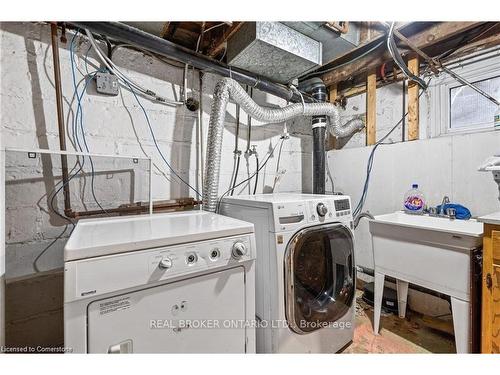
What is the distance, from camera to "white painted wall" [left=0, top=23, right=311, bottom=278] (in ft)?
4.20

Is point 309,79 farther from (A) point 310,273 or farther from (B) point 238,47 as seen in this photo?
(A) point 310,273

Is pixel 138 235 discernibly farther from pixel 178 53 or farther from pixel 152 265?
pixel 178 53

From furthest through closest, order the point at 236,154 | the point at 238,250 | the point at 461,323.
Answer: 1. the point at 236,154
2. the point at 461,323
3. the point at 238,250

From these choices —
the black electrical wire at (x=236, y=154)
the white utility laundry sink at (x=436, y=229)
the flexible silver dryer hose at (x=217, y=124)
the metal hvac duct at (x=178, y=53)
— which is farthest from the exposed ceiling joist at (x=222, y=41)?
the white utility laundry sink at (x=436, y=229)

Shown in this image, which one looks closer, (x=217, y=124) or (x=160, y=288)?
(x=160, y=288)

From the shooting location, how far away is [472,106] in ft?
5.91

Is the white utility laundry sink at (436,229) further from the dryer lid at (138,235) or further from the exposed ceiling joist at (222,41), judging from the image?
the exposed ceiling joist at (222,41)

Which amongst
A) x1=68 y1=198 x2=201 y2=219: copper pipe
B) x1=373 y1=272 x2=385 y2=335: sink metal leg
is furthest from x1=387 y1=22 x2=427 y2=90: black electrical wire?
x1=68 y1=198 x2=201 y2=219: copper pipe

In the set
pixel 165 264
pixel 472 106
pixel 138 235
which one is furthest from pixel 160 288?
pixel 472 106

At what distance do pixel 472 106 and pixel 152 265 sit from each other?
2.38 meters

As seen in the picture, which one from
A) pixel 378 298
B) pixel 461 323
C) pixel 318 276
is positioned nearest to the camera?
pixel 461 323

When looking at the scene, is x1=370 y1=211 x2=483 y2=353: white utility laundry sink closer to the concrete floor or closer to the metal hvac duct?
the concrete floor

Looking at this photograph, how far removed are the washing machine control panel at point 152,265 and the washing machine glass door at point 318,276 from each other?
38 centimetres

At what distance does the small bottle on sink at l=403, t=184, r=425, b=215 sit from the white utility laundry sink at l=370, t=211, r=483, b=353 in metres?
0.04
